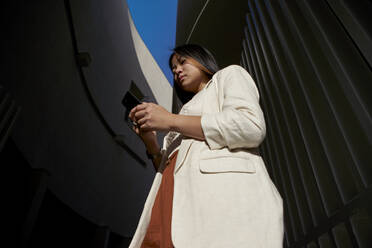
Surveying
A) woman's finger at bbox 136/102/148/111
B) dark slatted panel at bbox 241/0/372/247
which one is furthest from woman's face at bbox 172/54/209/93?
dark slatted panel at bbox 241/0/372/247

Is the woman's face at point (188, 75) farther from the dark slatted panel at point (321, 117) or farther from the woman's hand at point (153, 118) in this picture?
the dark slatted panel at point (321, 117)

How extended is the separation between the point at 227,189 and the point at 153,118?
0.42 metres

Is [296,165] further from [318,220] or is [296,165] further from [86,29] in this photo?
[86,29]

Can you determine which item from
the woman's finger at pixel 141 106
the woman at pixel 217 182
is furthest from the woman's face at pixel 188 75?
the woman's finger at pixel 141 106

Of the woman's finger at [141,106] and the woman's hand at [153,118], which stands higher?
the woman's finger at [141,106]

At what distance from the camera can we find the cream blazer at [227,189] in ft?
2.34

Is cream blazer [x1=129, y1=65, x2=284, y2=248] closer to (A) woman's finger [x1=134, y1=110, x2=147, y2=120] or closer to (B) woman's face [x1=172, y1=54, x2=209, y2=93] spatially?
(A) woman's finger [x1=134, y1=110, x2=147, y2=120]

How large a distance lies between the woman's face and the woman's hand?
403mm

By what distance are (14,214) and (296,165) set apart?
4.66 metres

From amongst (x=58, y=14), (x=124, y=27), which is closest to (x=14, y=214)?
(x=58, y=14)

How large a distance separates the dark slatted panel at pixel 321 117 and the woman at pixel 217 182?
1.94 feet

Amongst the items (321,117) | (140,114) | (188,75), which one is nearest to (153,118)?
(140,114)

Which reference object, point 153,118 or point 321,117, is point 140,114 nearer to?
point 153,118

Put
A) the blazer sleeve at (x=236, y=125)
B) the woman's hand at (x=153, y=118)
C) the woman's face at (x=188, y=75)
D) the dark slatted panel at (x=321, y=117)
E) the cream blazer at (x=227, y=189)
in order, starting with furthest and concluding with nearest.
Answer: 1. the woman's face at (x=188, y=75)
2. the dark slatted panel at (x=321, y=117)
3. the woman's hand at (x=153, y=118)
4. the blazer sleeve at (x=236, y=125)
5. the cream blazer at (x=227, y=189)
